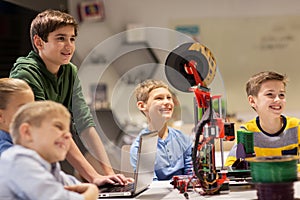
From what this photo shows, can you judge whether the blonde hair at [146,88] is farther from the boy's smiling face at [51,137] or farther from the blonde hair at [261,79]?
the boy's smiling face at [51,137]

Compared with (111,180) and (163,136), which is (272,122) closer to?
(163,136)

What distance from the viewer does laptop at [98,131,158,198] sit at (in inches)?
65.2

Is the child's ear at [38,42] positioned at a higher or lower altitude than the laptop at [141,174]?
higher

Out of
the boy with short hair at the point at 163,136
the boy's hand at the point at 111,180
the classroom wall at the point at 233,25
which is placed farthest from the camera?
the classroom wall at the point at 233,25

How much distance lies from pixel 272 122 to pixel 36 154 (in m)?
1.46

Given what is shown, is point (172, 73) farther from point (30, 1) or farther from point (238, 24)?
point (238, 24)

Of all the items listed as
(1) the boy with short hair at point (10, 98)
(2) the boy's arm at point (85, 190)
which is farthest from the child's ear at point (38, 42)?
(2) the boy's arm at point (85, 190)

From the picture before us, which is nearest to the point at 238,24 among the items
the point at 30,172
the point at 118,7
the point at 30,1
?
the point at 118,7

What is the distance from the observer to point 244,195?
5.12 ft

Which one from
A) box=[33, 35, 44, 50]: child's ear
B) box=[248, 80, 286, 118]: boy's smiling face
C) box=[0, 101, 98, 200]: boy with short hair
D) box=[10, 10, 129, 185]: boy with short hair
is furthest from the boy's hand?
box=[248, 80, 286, 118]: boy's smiling face

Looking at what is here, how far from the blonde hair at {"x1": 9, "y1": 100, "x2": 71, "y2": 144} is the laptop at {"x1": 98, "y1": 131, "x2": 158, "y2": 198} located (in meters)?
0.53

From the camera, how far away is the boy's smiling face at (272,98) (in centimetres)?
236

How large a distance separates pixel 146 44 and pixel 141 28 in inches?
7.8

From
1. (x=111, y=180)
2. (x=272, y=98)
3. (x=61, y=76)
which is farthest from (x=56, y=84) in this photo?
(x=272, y=98)
